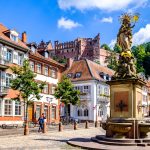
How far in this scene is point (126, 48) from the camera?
65.0 feet

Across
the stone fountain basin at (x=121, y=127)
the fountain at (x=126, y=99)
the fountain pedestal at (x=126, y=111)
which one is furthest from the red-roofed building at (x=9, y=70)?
the stone fountain basin at (x=121, y=127)

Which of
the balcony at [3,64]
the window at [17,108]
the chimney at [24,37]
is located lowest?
the window at [17,108]

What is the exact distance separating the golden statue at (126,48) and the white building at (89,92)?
39.9 m

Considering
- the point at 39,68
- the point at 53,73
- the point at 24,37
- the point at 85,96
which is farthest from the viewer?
the point at 85,96

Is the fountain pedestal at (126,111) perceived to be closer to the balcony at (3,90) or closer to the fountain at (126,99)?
the fountain at (126,99)

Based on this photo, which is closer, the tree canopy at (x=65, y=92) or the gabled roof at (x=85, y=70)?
the tree canopy at (x=65, y=92)

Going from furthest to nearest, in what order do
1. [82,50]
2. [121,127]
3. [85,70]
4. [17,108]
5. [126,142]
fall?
[82,50] → [85,70] → [17,108] → [121,127] → [126,142]

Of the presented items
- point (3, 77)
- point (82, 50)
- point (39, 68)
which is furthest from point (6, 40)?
point (82, 50)

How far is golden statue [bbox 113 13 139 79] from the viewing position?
19358 millimetres

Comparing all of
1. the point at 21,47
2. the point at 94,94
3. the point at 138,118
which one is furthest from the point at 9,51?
the point at 138,118

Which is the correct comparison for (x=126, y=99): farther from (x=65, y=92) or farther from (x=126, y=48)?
(x=65, y=92)

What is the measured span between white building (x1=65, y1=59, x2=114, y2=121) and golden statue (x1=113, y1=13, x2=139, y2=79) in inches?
1572

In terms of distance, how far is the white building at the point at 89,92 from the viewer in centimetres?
6175

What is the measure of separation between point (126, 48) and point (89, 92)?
140ft
